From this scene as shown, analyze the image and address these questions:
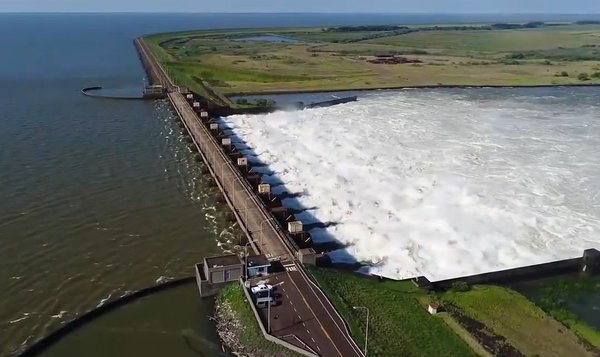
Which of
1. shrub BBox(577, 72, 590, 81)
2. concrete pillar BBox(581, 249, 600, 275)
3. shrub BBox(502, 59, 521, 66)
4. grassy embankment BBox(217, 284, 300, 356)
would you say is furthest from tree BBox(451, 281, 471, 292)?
shrub BBox(502, 59, 521, 66)

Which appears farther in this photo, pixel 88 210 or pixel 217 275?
pixel 88 210

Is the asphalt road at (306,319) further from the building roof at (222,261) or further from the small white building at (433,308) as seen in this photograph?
the small white building at (433,308)

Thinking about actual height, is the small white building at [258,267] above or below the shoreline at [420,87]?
above

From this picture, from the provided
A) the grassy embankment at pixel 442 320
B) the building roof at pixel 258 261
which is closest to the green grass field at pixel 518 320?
the grassy embankment at pixel 442 320

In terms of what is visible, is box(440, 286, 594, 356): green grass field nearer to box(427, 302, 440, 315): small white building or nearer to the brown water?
box(427, 302, 440, 315): small white building

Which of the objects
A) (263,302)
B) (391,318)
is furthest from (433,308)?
(263,302)

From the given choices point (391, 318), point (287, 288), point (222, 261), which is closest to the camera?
point (391, 318)

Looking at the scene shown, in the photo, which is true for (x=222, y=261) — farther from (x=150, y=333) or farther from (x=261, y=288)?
(x=150, y=333)
